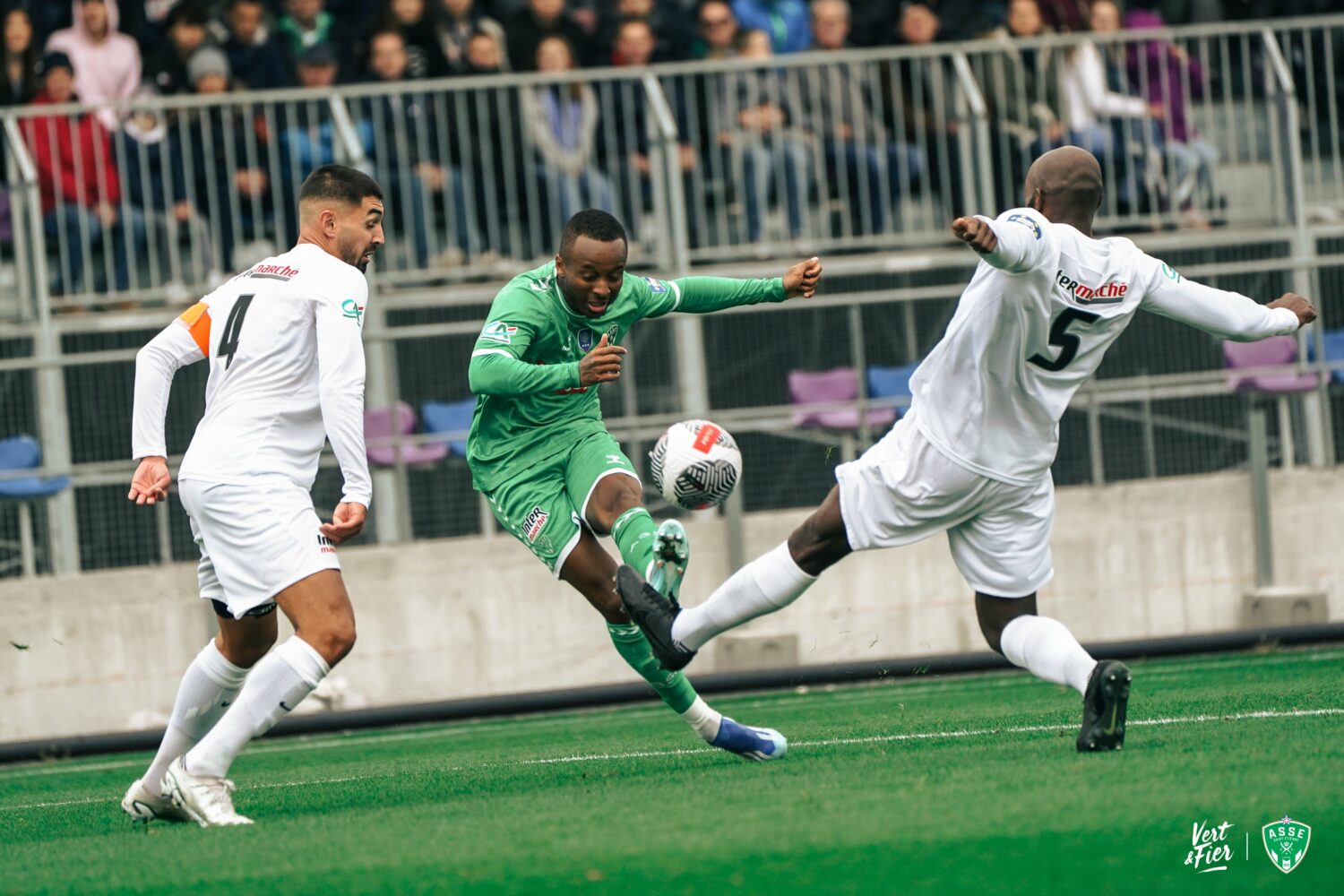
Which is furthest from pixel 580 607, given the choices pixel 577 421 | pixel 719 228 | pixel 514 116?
pixel 577 421

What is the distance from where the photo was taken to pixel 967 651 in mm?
12938

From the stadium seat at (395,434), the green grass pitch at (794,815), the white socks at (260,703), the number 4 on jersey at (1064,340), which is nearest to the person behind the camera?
the green grass pitch at (794,815)

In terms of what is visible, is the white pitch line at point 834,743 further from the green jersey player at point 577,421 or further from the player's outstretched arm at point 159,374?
the player's outstretched arm at point 159,374

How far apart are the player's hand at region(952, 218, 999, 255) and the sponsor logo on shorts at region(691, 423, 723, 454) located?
1.50 m

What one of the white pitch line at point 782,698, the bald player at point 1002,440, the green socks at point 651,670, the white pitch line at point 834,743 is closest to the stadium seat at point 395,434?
the white pitch line at point 782,698

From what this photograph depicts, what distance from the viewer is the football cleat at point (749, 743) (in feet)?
24.6

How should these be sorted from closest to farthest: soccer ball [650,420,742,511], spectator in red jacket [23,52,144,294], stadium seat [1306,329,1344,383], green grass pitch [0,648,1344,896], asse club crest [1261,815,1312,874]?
asse club crest [1261,815,1312,874] < green grass pitch [0,648,1344,896] < soccer ball [650,420,742,511] < stadium seat [1306,329,1344,383] < spectator in red jacket [23,52,144,294]

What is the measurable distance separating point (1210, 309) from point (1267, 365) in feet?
21.2

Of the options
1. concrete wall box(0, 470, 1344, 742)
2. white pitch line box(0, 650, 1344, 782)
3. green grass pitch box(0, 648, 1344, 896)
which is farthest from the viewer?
concrete wall box(0, 470, 1344, 742)

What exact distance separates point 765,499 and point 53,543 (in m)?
4.56

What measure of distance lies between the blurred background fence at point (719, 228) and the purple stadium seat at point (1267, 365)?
20 millimetres

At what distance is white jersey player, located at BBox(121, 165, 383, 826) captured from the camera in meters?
6.52

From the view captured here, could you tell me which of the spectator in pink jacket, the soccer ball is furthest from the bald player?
the spectator in pink jacket

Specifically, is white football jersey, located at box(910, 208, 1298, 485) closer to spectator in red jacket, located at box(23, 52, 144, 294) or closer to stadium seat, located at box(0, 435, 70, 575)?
stadium seat, located at box(0, 435, 70, 575)
